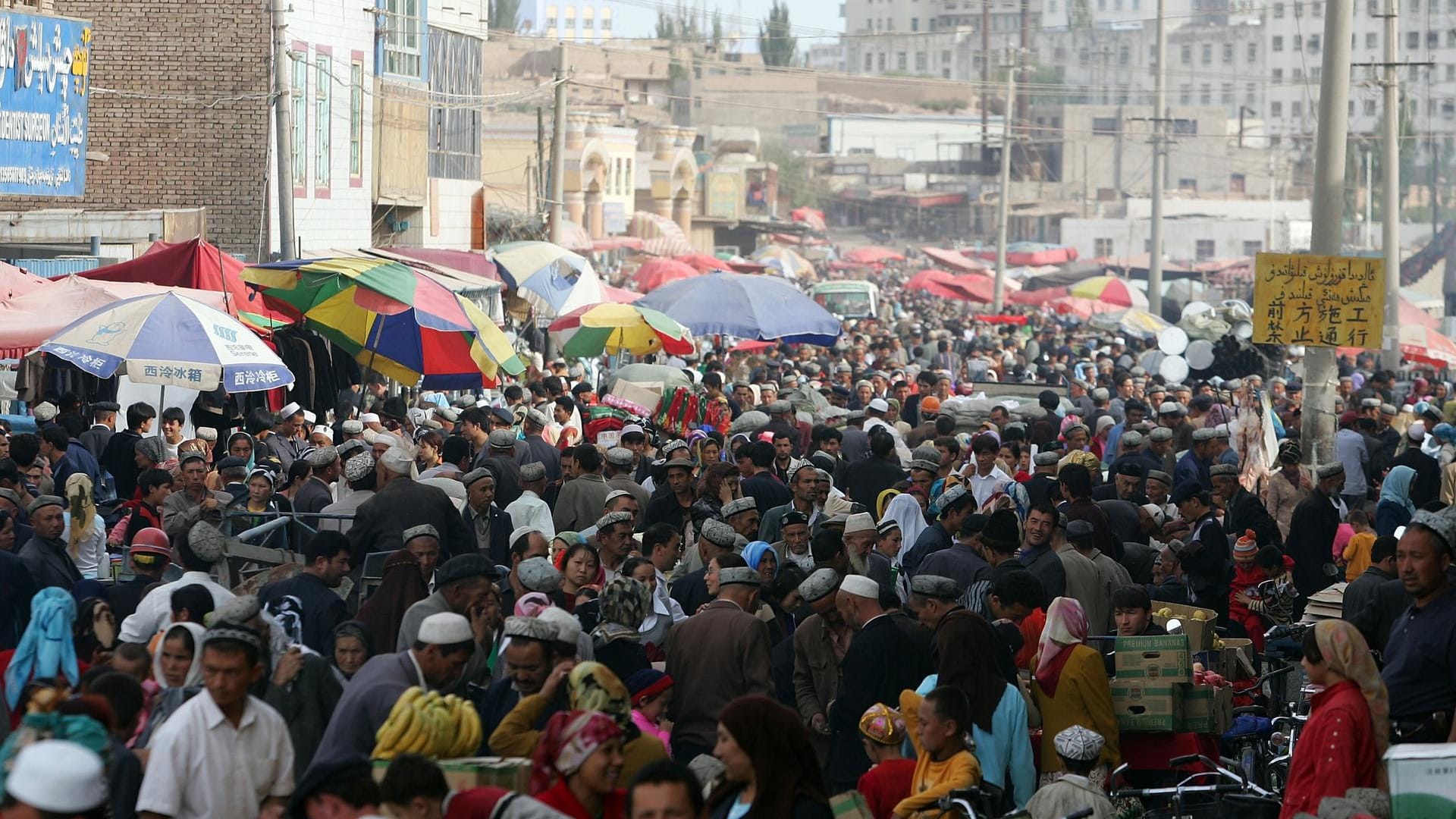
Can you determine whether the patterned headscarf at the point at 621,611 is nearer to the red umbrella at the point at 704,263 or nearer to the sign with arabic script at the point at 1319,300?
the sign with arabic script at the point at 1319,300

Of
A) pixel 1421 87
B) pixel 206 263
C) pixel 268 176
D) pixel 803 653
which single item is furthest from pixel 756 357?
pixel 1421 87

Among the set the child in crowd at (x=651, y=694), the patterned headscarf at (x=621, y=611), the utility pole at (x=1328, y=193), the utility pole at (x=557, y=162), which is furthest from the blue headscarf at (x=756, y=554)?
the utility pole at (x=557, y=162)

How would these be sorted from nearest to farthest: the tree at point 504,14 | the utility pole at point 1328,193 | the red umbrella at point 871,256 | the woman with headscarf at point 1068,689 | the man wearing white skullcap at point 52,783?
1. the man wearing white skullcap at point 52,783
2. the woman with headscarf at point 1068,689
3. the utility pole at point 1328,193
4. the red umbrella at point 871,256
5. the tree at point 504,14

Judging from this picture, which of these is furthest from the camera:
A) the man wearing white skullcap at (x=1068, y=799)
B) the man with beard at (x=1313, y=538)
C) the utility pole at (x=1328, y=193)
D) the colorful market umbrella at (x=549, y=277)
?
the colorful market umbrella at (x=549, y=277)

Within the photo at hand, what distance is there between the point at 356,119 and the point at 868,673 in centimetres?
2052

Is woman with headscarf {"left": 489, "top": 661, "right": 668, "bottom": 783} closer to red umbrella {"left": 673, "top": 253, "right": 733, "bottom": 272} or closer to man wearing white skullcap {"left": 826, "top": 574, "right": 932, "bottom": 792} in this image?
man wearing white skullcap {"left": 826, "top": 574, "right": 932, "bottom": 792}

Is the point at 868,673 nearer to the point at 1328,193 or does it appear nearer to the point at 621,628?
the point at 621,628

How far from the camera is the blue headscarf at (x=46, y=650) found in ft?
21.4

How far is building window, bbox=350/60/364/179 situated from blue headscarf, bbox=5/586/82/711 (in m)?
20.1

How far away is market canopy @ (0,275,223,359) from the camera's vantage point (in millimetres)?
12375

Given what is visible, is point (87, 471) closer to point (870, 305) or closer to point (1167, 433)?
point (1167, 433)

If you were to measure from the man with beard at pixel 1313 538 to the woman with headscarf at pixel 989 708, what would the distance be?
554 centimetres

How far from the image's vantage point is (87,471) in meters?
11.4

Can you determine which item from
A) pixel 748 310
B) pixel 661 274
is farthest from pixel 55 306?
pixel 661 274
